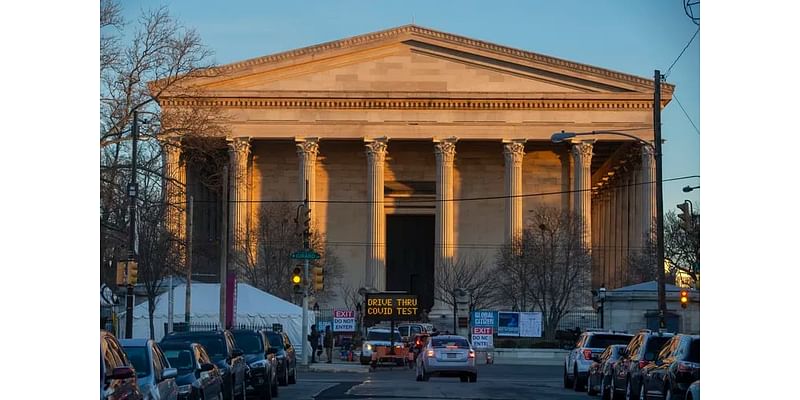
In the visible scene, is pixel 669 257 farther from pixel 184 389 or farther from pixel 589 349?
pixel 184 389

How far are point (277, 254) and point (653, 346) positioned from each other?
167ft

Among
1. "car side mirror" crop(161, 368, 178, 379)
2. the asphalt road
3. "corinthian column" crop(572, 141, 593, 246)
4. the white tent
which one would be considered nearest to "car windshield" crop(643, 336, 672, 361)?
the asphalt road

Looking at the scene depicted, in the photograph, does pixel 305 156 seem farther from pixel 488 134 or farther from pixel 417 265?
pixel 417 265

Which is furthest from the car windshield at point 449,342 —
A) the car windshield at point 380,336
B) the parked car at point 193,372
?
the parked car at point 193,372

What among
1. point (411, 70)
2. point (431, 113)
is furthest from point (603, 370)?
point (411, 70)

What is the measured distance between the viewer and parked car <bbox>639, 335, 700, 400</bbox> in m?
20.9

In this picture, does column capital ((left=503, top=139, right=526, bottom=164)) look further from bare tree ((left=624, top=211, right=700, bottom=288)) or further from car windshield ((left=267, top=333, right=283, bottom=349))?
car windshield ((left=267, top=333, right=283, bottom=349))

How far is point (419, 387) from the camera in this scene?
3422cm

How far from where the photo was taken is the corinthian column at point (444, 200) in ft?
282

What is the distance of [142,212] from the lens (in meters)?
49.5

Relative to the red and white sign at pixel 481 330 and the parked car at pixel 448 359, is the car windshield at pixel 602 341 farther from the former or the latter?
the red and white sign at pixel 481 330

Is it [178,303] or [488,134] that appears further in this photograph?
[488,134]

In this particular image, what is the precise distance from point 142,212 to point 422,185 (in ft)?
154
